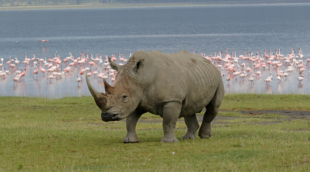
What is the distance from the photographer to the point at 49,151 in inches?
398

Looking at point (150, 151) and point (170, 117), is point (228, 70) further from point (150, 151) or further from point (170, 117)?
point (150, 151)

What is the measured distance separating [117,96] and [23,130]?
13.7ft

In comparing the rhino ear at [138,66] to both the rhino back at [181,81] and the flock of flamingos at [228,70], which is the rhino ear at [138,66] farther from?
the flock of flamingos at [228,70]

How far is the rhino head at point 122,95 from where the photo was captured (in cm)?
964

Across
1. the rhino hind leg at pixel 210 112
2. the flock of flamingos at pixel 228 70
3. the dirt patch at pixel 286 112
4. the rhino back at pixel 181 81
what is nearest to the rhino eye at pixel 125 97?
the rhino back at pixel 181 81

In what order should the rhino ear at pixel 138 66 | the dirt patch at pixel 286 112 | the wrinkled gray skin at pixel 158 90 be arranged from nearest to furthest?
1. the wrinkled gray skin at pixel 158 90
2. the rhino ear at pixel 138 66
3. the dirt patch at pixel 286 112

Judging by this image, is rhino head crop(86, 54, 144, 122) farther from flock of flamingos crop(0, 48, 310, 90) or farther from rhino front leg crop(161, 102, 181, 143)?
flock of flamingos crop(0, 48, 310, 90)

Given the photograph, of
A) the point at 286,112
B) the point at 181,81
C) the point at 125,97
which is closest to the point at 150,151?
the point at 125,97

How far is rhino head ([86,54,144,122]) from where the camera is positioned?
9641mm

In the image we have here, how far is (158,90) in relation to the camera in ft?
34.4

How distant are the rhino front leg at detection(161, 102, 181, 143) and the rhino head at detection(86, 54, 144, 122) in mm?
651

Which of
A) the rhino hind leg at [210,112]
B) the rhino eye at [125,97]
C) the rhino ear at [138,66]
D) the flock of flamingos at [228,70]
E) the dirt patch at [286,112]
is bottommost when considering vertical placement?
the flock of flamingos at [228,70]

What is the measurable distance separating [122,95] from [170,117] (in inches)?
47.9

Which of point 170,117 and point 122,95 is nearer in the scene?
point 122,95
